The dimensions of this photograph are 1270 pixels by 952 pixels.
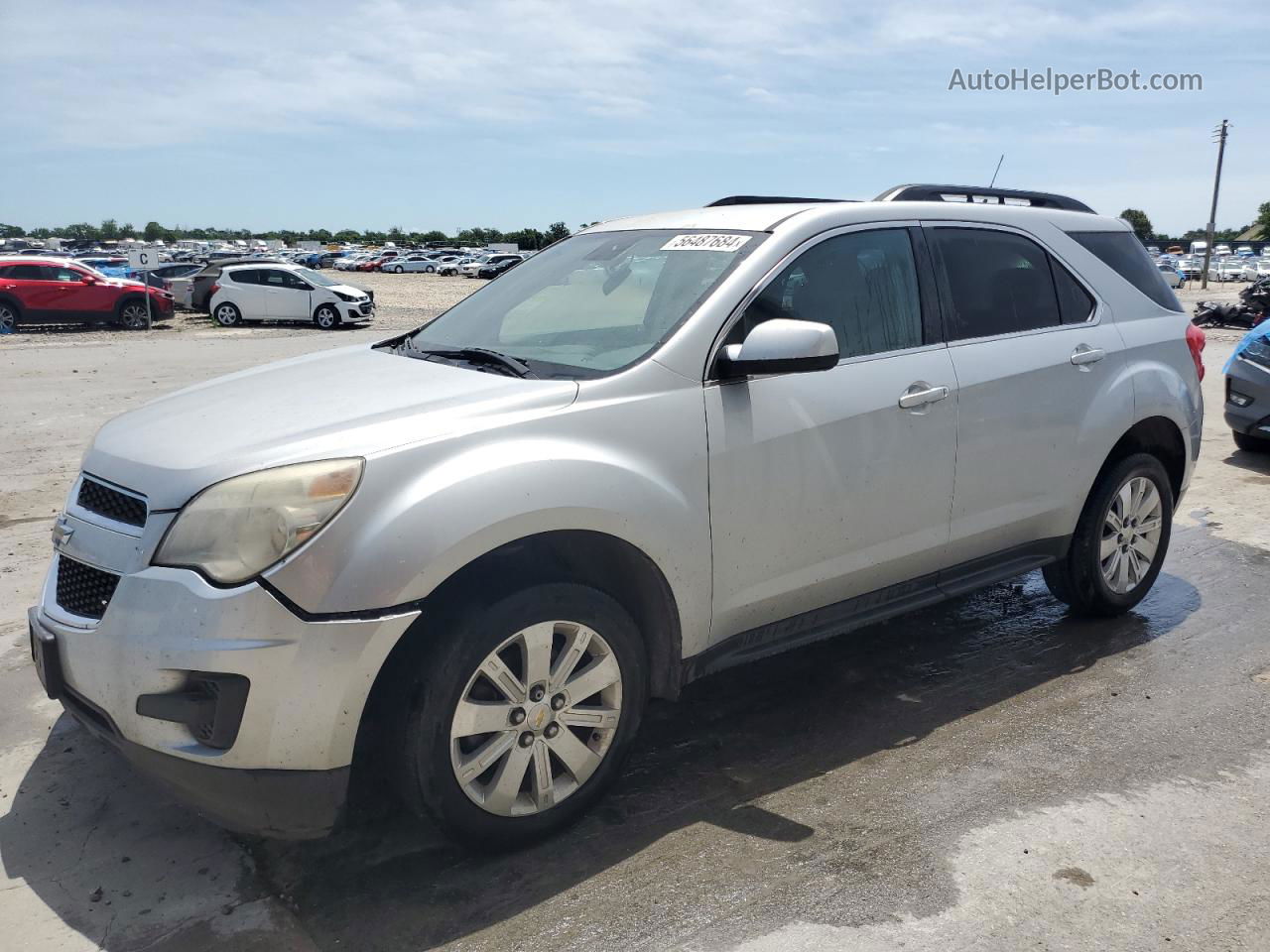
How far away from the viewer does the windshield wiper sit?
3.28 metres

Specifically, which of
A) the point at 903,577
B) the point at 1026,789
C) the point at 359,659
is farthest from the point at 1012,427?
the point at 359,659

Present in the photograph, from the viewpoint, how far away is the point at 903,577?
3.90 m

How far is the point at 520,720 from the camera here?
2.90m

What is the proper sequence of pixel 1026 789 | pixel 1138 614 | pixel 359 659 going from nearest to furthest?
pixel 359 659
pixel 1026 789
pixel 1138 614

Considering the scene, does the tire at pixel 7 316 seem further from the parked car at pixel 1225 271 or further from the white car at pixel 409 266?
the parked car at pixel 1225 271

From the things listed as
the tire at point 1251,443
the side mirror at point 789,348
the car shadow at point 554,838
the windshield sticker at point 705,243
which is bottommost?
the car shadow at point 554,838

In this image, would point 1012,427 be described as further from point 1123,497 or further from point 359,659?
point 359,659

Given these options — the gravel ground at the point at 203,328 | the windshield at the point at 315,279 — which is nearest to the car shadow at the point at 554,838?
the gravel ground at the point at 203,328

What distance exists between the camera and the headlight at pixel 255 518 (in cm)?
258

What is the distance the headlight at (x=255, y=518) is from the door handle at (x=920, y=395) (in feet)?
6.39

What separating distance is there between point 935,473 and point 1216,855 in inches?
58.1

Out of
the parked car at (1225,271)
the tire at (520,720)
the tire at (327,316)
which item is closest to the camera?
the tire at (520,720)

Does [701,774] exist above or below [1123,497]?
below

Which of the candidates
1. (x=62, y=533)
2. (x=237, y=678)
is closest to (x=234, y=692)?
(x=237, y=678)
